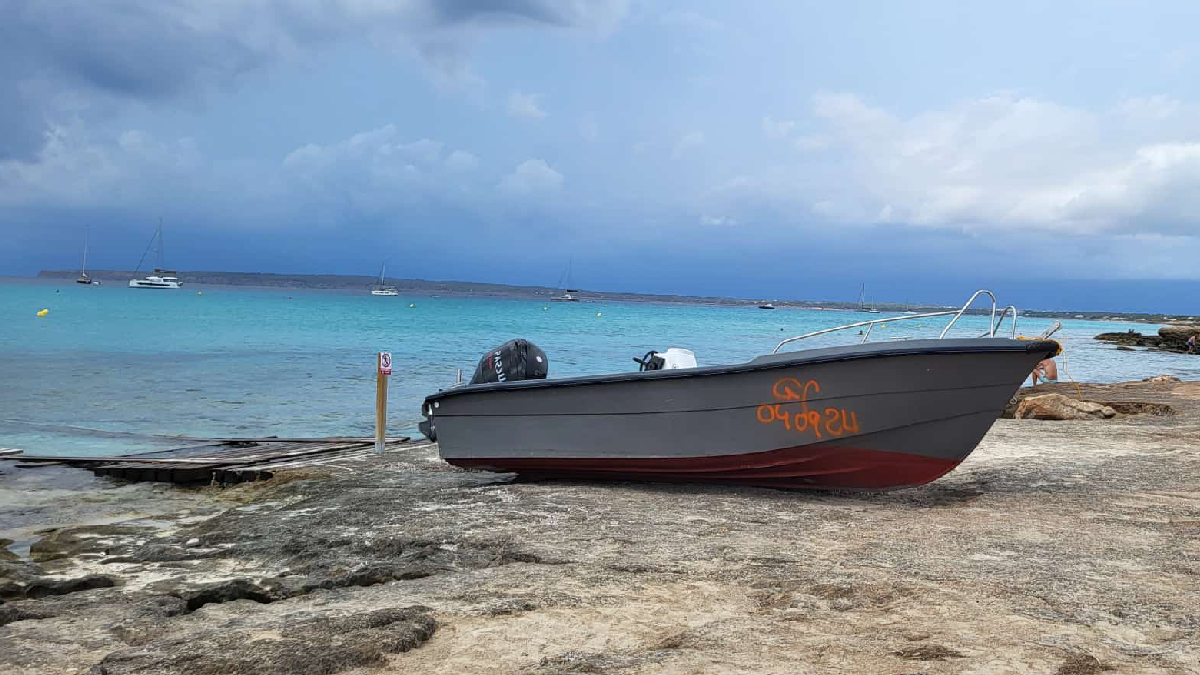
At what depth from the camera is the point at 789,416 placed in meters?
6.29

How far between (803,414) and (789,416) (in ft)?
0.34

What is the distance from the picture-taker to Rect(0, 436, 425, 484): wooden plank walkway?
8.79 metres

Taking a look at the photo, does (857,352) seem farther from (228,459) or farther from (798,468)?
(228,459)

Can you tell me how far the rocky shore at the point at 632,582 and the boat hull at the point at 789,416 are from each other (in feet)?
0.88

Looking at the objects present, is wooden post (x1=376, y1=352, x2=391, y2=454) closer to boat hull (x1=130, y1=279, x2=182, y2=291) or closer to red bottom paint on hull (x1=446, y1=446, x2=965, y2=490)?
red bottom paint on hull (x1=446, y1=446, x2=965, y2=490)

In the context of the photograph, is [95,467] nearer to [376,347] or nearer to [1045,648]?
[1045,648]

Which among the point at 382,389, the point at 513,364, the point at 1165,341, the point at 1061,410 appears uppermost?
the point at 513,364

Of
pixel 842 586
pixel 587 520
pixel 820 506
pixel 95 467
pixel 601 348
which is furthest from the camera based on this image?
pixel 601 348

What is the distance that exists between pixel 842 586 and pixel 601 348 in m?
33.8

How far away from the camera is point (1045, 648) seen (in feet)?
10.4

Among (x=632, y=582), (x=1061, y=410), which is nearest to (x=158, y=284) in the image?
(x=1061, y=410)

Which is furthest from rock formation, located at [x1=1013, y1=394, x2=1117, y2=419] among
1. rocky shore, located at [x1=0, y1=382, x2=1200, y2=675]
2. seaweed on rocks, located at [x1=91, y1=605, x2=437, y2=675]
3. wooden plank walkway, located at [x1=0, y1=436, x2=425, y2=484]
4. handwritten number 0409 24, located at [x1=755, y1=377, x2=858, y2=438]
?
seaweed on rocks, located at [x1=91, y1=605, x2=437, y2=675]

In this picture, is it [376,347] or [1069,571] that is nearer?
[1069,571]

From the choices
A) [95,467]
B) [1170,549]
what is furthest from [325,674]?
[95,467]
